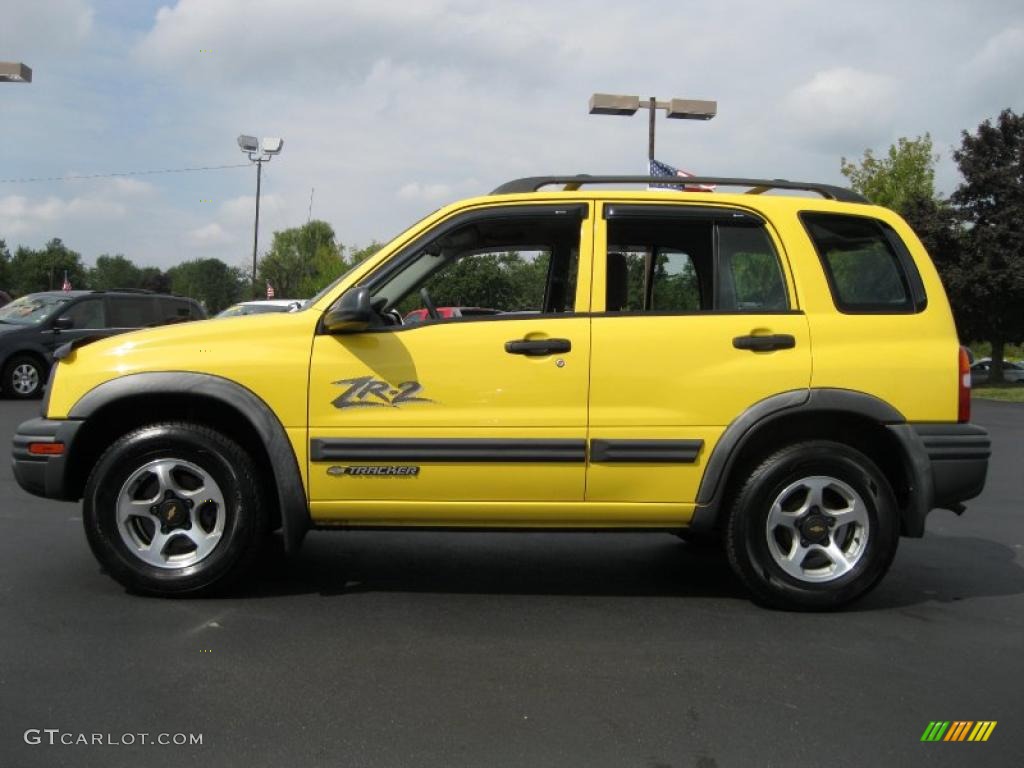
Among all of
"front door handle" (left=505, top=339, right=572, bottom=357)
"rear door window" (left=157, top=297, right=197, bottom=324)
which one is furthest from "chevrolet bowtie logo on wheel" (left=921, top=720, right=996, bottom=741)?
"rear door window" (left=157, top=297, right=197, bottom=324)

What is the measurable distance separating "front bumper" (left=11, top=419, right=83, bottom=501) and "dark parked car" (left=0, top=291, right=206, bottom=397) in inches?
418

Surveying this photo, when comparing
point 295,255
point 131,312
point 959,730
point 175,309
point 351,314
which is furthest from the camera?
point 295,255

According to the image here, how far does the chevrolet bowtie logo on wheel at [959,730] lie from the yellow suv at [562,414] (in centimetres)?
119

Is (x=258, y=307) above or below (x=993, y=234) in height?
below

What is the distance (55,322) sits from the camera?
Answer: 15047 millimetres

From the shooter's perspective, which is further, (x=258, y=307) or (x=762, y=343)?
(x=258, y=307)

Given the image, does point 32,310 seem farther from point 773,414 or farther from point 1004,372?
point 1004,372

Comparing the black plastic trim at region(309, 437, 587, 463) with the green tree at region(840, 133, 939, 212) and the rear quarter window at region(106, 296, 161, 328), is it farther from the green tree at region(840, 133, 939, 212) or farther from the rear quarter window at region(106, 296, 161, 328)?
the green tree at region(840, 133, 939, 212)

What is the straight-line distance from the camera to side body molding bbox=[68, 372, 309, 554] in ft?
14.1

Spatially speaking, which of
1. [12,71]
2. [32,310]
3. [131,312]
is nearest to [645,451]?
[131,312]

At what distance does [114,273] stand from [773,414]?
129 meters

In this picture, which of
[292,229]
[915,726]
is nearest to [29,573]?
[915,726]

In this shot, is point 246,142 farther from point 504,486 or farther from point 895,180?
point 504,486

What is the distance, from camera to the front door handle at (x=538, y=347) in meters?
4.34
